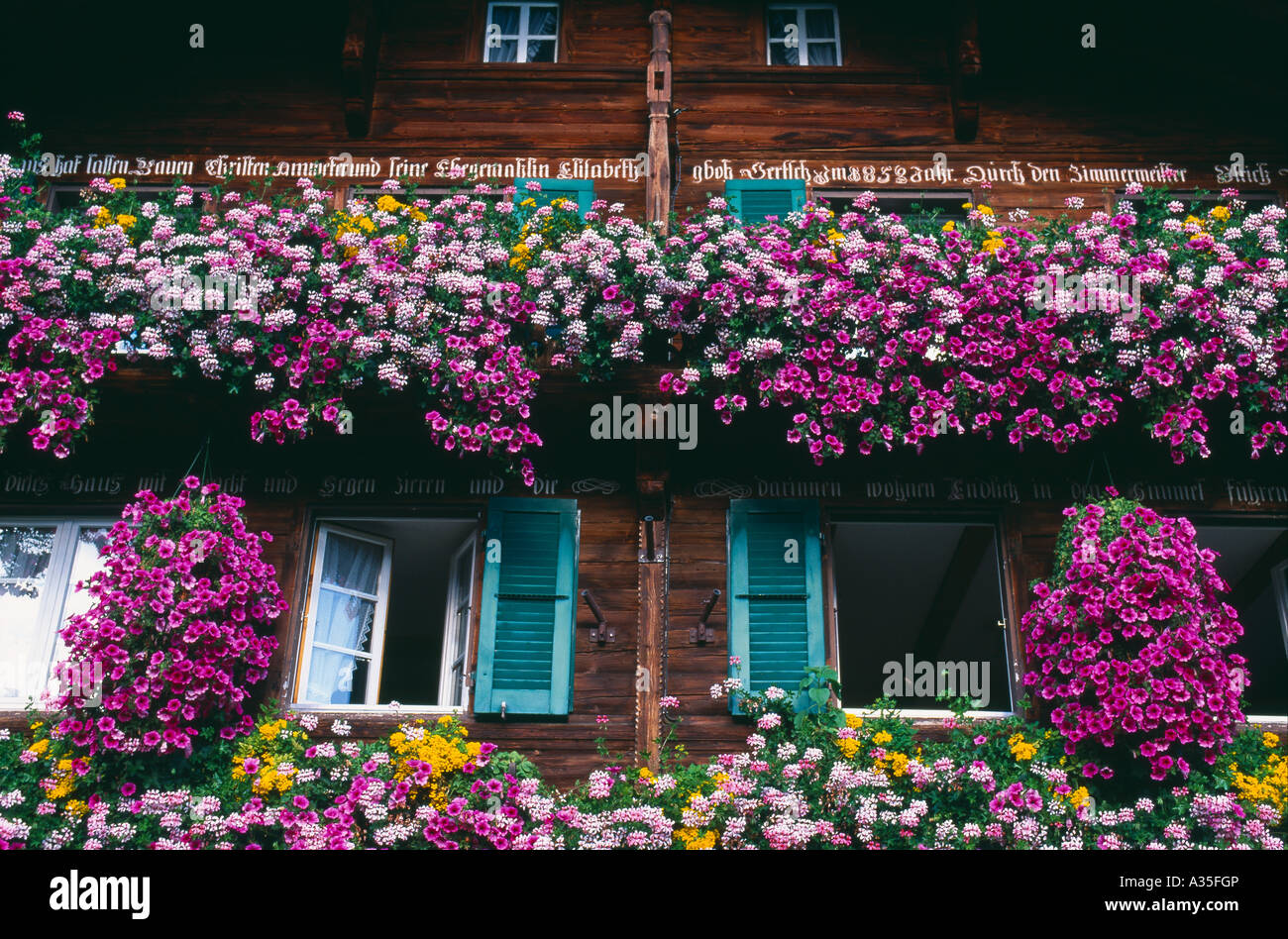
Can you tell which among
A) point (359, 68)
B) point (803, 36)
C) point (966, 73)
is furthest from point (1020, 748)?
point (359, 68)

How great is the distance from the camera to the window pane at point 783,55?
1245cm

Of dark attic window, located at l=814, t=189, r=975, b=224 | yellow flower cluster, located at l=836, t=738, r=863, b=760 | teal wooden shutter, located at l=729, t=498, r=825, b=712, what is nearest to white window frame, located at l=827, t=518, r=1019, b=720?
teal wooden shutter, located at l=729, t=498, r=825, b=712

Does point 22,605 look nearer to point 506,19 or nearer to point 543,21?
point 506,19

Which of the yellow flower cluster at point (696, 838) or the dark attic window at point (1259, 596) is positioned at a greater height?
the dark attic window at point (1259, 596)

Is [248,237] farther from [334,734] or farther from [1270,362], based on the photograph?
[1270,362]

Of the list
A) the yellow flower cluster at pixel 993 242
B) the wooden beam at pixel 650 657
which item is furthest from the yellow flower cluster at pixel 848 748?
the yellow flower cluster at pixel 993 242

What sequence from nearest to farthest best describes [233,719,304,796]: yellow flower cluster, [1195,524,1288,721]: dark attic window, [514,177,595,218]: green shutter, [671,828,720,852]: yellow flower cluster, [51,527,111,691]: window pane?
[671,828,720,852]: yellow flower cluster < [233,719,304,796]: yellow flower cluster < [51,527,111,691]: window pane < [1195,524,1288,721]: dark attic window < [514,177,595,218]: green shutter

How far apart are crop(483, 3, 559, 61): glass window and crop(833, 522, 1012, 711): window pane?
17.6 feet

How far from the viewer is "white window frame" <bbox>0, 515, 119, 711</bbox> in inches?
361

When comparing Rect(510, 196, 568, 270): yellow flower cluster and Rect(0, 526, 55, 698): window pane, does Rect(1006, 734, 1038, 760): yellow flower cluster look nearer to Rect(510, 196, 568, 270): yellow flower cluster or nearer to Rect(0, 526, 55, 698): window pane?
Rect(510, 196, 568, 270): yellow flower cluster

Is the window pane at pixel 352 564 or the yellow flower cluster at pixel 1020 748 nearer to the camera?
the yellow flower cluster at pixel 1020 748

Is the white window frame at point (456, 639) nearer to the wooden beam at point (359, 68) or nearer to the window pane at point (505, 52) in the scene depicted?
the wooden beam at point (359, 68)

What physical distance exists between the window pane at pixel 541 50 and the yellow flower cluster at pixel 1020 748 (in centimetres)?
754

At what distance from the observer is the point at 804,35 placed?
12594 mm
